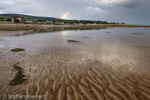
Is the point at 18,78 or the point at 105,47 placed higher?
the point at 105,47

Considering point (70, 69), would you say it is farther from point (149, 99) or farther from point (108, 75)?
point (149, 99)

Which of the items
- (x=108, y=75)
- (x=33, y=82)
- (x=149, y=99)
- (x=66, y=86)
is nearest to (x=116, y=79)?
(x=108, y=75)

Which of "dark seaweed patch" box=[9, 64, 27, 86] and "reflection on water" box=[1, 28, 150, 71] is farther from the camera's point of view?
"reflection on water" box=[1, 28, 150, 71]

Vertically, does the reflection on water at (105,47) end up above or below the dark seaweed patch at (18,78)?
above

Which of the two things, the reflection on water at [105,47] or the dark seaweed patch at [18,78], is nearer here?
the dark seaweed patch at [18,78]

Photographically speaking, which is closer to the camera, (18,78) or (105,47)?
(18,78)

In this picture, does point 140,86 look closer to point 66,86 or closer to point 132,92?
point 132,92

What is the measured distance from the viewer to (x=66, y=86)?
4973 millimetres

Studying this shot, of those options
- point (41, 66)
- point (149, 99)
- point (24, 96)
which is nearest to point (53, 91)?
point (24, 96)

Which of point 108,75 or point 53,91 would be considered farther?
point 108,75

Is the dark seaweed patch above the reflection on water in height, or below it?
below

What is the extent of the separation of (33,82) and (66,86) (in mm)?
1965

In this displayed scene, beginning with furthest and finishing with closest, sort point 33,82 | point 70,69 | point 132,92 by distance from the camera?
point 70,69
point 33,82
point 132,92

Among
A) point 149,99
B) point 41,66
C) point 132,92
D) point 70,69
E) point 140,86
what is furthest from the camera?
point 41,66
